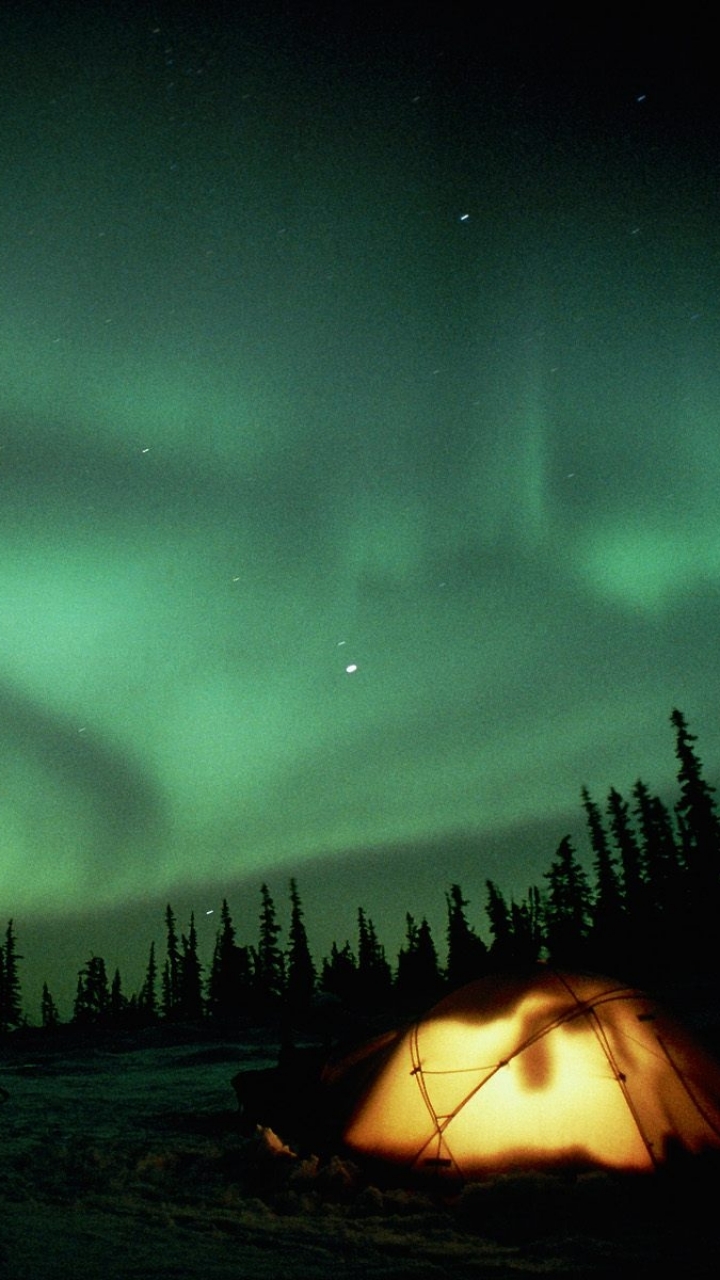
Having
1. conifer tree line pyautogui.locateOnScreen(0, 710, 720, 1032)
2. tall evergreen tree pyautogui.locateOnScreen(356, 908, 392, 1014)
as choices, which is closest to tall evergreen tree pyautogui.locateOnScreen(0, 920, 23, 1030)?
conifer tree line pyautogui.locateOnScreen(0, 710, 720, 1032)

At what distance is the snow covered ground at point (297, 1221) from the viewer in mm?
5688

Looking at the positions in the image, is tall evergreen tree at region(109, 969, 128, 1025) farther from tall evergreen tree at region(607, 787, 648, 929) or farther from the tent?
the tent

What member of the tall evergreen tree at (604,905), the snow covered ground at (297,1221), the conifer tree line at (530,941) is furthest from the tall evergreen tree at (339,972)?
the snow covered ground at (297,1221)

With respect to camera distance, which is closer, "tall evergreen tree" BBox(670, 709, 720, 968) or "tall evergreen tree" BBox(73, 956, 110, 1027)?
"tall evergreen tree" BBox(670, 709, 720, 968)

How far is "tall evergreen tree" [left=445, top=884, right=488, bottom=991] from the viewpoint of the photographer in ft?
230

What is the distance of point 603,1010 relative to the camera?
28.7ft

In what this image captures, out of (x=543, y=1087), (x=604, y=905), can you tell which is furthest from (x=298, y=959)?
(x=543, y=1087)

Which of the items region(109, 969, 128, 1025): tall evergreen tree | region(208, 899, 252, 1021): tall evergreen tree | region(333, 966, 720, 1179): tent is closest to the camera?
region(333, 966, 720, 1179): tent

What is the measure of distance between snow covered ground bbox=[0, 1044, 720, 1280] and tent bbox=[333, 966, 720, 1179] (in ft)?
1.30

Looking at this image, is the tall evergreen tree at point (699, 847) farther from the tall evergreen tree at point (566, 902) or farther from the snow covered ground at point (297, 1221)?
the snow covered ground at point (297, 1221)

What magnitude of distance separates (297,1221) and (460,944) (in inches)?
2881

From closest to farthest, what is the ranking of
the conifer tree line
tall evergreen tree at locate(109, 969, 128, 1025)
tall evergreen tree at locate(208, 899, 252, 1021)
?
the conifer tree line, tall evergreen tree at locate(208, 899, 252, 1021), tall evergreen tree at locate(109, 969, 128, 1025)

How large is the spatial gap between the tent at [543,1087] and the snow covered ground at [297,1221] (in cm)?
40

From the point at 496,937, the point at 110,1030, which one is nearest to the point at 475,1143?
the point at 110,1030
